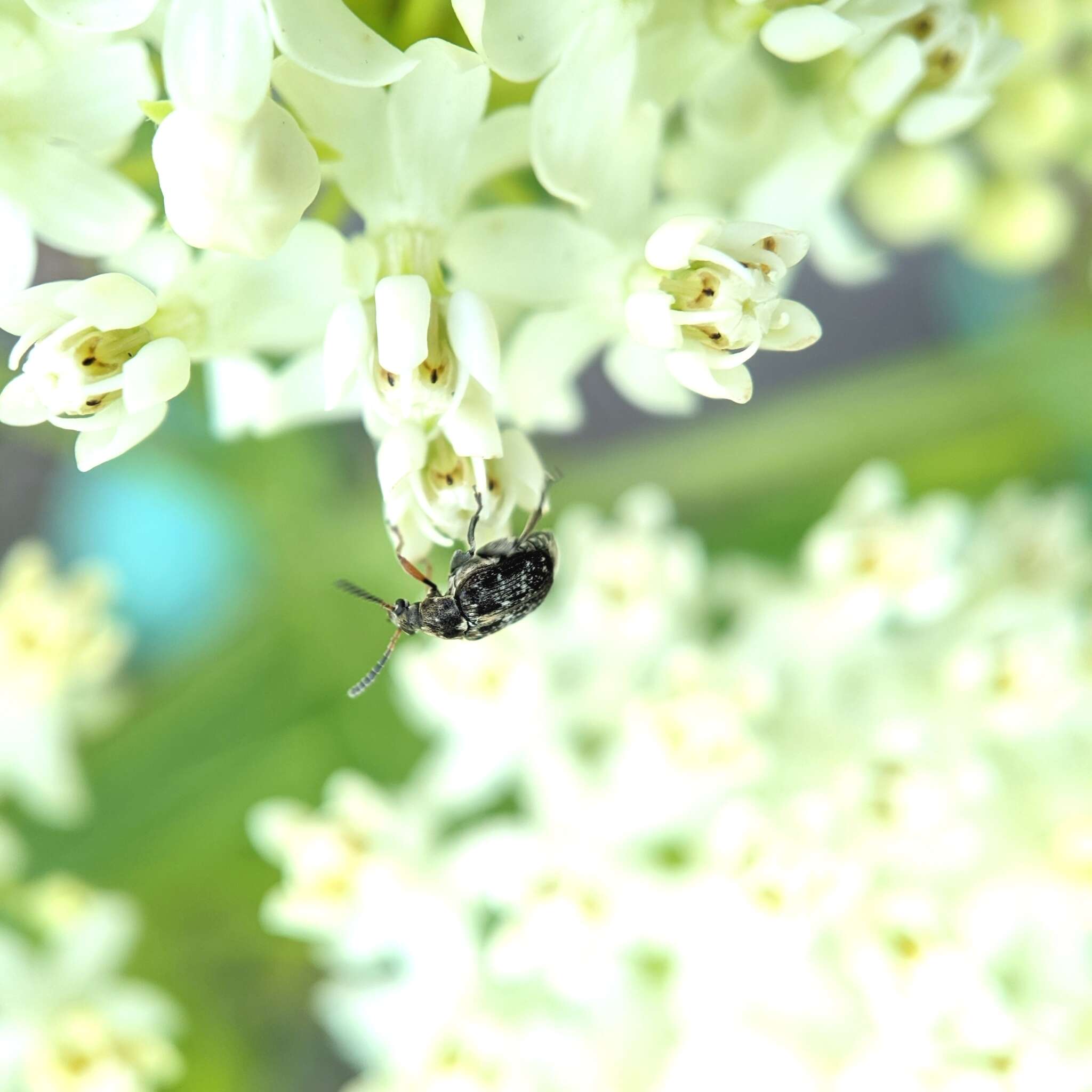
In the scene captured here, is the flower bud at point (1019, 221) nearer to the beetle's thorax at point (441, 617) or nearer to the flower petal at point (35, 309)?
the beetle's thorax at point (441, 617)

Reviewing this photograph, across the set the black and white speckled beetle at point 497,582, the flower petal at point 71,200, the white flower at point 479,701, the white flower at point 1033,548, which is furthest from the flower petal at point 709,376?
the white flower at point 1033,548

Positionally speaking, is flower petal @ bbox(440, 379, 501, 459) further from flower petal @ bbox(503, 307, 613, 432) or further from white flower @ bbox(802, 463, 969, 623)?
white flower @ bbox(802, 463, 969, 623)

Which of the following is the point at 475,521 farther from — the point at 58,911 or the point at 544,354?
the point at 58,911

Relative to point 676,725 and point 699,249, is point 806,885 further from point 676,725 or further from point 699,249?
point 699,249

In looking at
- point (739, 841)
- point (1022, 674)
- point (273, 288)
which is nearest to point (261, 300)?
point (273, 288)

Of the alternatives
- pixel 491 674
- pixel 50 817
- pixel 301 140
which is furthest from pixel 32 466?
pixel 301 140

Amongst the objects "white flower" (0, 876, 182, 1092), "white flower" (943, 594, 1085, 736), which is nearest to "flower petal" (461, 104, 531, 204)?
"white flower" (943, 594, 1085, 736)
